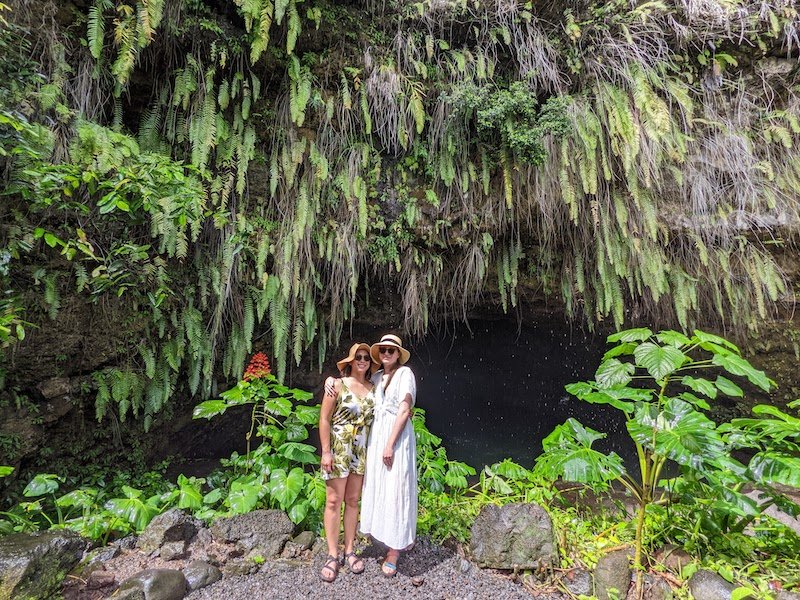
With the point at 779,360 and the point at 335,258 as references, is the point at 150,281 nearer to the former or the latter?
the point at 335,258

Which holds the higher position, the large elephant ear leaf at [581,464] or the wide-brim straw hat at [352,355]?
the wide-brim straw hat at [352,355]

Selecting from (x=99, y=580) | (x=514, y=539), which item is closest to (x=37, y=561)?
(x=99, y=580)

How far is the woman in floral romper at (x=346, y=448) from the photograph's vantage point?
96.0 inches

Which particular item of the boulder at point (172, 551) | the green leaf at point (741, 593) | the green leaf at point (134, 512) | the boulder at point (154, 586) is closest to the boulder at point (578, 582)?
the green leaf at point (741, 593)

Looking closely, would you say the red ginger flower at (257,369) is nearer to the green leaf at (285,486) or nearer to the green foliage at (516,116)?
the green leaf at (285,486)

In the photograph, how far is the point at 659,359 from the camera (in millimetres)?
2178

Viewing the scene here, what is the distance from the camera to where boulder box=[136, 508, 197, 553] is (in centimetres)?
259

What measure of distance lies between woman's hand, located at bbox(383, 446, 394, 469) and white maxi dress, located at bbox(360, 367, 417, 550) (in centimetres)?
3

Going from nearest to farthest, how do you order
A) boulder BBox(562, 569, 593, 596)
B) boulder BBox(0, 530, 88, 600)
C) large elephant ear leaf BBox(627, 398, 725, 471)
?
1. boulder BBox(0, 530, 88, 600)
2. large elephant ear leaf BBox(627, 398, 725, 471)
3. boulder BBox(562, 569, 593, 596)

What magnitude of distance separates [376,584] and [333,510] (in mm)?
469

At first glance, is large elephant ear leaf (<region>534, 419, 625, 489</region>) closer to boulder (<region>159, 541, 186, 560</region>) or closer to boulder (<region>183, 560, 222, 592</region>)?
boulder (<region>183, 560, 222, 592</region>)

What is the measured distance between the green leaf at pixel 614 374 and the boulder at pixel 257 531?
2.25m

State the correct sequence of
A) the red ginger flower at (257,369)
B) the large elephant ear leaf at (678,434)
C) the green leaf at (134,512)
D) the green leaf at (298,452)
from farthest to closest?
the red ginger flower at (257,369) < the green leaf at (298,452) < the green leaf at (134,512) < the large elephant ear leaf at (678,434)

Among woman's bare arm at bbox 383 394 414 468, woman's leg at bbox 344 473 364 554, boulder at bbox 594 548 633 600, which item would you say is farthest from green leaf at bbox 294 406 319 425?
boulder at bbox 594 548 633 600
